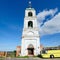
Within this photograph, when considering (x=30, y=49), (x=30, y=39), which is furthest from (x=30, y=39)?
(x=30, y=49)

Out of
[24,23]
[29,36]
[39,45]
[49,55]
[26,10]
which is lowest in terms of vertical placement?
[49,55]

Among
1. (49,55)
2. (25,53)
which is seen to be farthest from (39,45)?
(49,55)

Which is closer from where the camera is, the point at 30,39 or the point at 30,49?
the point at 30,49

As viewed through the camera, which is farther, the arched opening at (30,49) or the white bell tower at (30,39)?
the arched opening at (30,49)

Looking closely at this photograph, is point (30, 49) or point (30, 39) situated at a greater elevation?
point (30, 39)

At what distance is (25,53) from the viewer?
39812 mm

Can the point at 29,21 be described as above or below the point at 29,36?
above

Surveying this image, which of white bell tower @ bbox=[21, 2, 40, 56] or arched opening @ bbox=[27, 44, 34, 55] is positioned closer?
white bell tower @ bbox=[21, 2, 40, 56]

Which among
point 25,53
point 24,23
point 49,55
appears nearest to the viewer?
point 49,55

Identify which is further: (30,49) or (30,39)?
(30,39)

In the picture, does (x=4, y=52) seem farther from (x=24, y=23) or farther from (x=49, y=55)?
(x=49, y=55)

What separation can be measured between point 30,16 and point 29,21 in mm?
1731

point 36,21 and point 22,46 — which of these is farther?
point 36,21

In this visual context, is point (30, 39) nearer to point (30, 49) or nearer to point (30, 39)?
point (30, 39)
